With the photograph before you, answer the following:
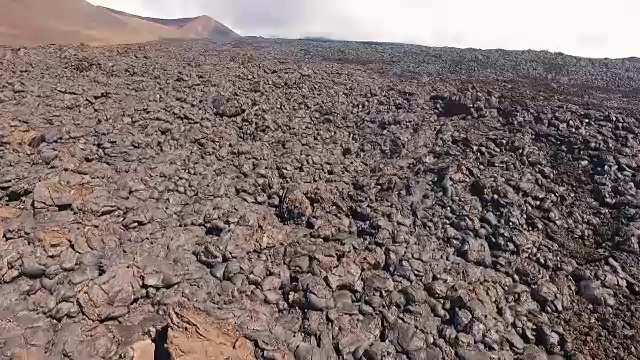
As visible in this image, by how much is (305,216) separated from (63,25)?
2160cm

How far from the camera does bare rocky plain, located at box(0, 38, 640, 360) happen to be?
18.1ft

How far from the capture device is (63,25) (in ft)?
73.3

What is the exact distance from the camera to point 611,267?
257 inches

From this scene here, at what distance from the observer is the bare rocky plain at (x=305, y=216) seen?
18.1 feet

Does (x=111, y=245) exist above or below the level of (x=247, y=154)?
below

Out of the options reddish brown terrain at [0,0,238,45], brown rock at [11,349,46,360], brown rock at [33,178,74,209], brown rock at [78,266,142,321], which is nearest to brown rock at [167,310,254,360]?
brown rock at [78,266,142,321]

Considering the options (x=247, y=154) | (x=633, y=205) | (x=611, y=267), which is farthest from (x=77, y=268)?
(x=633, y=205)

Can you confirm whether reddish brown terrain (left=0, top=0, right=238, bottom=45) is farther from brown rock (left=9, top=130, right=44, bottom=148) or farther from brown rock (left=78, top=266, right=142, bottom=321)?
brown rock (left=78, top=266, right=142, bottom=321)

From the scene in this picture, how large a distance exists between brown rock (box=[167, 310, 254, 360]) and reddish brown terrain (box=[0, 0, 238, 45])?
58.3ft

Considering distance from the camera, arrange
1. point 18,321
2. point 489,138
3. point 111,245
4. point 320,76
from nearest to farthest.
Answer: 1. point 18,321
2. point 111,245
3. point 489,138
4. point 320,76

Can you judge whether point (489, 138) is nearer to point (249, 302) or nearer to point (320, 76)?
point (320, 76)

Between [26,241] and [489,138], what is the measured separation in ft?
27.1

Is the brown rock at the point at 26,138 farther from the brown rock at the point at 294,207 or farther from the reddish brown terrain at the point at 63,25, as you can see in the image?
the reddish brown terrain at the point at 63,25

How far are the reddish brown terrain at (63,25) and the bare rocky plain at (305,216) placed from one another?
10.9 meters
